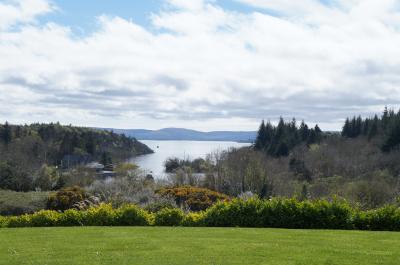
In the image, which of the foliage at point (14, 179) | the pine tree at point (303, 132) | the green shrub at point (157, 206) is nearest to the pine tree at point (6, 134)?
the foliage at point (14, 179)

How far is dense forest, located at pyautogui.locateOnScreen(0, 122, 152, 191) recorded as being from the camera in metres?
37.8

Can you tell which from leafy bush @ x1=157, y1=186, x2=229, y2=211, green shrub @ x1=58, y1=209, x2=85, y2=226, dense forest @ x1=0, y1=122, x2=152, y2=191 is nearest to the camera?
green shrub @ x1=58, y1=209, x2=85, y2=226

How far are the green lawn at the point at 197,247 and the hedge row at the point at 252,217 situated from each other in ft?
4.55

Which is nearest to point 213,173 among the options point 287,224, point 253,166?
point 253,166

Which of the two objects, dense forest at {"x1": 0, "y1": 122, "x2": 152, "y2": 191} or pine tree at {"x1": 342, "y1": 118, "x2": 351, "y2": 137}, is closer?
dense forest at {"x1": 0, "y1": 122, "x2": 152, "y2": 191}

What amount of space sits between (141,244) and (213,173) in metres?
29.7

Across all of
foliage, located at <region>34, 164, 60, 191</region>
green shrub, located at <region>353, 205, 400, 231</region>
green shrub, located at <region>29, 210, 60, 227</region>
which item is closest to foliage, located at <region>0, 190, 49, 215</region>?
green shrub, located at <region>29, 210, 60, 227</region>

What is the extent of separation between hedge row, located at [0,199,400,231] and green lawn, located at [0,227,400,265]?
1386 millimetres

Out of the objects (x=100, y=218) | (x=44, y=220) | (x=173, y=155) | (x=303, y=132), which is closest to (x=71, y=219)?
(x=44, y=220)

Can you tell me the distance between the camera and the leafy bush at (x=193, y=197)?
21.2 m

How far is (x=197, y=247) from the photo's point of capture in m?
9.33

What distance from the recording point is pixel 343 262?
7883 mm

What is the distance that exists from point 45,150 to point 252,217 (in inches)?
2472

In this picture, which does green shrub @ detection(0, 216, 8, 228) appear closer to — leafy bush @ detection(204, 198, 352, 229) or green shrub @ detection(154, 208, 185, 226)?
green shrub @ detection(154, 208, 185, 226)
